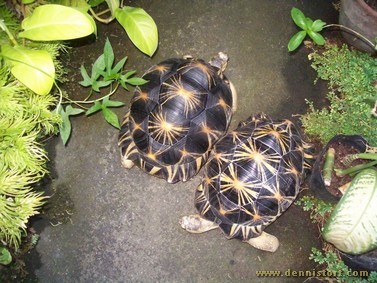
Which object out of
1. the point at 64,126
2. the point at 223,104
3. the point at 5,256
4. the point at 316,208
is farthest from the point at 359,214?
the point at 5,256

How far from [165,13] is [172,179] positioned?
1.24 m

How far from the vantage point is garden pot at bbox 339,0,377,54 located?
2.43 m

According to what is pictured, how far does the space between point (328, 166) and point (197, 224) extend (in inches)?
32.7

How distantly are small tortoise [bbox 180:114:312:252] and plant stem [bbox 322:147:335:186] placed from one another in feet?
0.37

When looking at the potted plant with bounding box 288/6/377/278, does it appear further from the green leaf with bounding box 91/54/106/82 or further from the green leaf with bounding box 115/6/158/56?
the green leaf with bounding box 91/54/106/82

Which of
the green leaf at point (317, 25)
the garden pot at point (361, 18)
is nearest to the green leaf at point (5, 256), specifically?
the green leaf at point (317, 25)

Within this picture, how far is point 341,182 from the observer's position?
7.88 feet

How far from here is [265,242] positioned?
2484 millimetres

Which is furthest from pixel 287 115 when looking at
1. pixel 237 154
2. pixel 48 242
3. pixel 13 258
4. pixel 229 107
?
pixel 13 258

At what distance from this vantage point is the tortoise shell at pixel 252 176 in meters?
2.13

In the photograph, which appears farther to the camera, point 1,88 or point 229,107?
point 229,107

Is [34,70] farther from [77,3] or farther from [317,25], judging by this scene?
[317,25]

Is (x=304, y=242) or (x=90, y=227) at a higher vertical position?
(x=304, y=242)

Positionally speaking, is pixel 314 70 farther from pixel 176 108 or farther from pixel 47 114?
pixel 47 114
